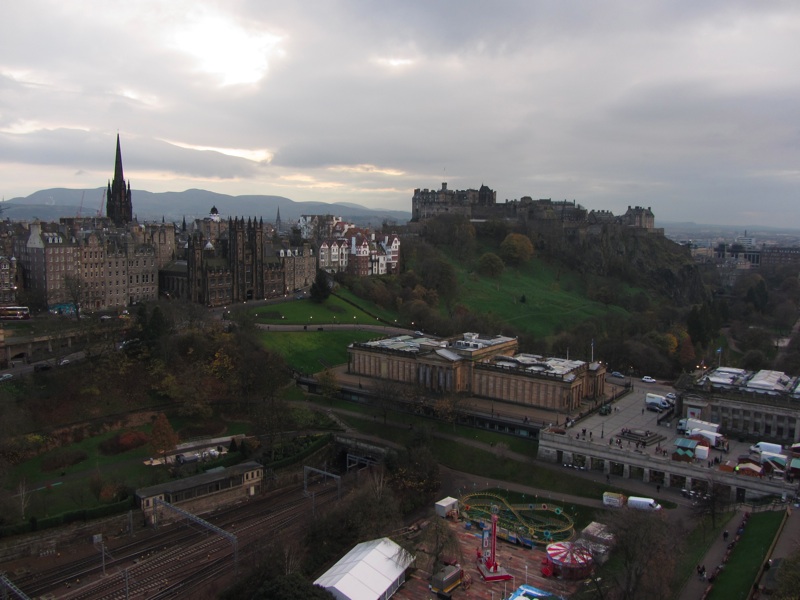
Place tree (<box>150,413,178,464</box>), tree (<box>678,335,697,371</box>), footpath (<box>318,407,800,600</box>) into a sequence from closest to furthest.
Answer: footpath (<box>318,407,800,600</box>)
tree (<box>150,413,178,464</box>)
tree (<box>678,335,697,371</box>)

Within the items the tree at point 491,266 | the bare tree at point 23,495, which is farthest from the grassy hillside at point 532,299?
the bare tree at point 23,495

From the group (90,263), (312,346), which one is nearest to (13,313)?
(90,263)

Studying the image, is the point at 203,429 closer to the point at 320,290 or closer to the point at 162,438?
the point at 162,438

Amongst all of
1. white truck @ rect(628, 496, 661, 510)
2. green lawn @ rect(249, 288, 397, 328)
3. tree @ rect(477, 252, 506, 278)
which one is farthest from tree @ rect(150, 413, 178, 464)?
tree @ rect(477, 252, 506, 278)

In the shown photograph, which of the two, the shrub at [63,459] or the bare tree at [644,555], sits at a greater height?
the bare tree at [644,555]

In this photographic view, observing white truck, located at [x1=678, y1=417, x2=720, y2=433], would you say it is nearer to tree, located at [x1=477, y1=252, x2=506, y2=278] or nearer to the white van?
the white van

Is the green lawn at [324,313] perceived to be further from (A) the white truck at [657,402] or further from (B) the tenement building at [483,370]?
(A) the white truck at [657,402]
